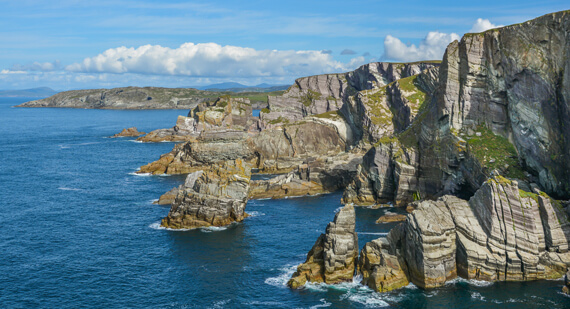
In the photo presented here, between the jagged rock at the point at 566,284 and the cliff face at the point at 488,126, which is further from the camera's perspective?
the cliff face at the point at 488,126

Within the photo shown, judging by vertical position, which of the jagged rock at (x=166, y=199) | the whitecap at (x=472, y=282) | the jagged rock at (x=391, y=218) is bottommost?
the whitecap at (x=472, y=282)

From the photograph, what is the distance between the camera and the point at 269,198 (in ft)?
352

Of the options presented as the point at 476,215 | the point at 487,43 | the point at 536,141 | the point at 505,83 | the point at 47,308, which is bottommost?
the point at 47,308

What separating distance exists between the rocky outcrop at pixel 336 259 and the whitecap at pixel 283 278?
115 centimetres

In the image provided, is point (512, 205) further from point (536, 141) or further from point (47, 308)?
point (47, 308)

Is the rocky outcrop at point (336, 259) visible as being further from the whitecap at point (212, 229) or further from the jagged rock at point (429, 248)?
the whitecap at point (212, 229)

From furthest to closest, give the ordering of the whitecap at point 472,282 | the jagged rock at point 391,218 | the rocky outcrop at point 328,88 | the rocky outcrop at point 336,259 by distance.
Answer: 1. the rocky outcrop at point 328,88
2. the jagged rock at point 391,218
3. the rocky outcrop at point 336,259
4. the whitecap at point 472,282

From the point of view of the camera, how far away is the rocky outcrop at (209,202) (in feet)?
276

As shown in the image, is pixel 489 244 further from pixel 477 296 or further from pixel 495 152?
pixel 495 152

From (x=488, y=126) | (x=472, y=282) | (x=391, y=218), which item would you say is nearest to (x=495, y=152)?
(x=488, y=126)

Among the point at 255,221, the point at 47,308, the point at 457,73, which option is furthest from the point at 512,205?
the point at 47,308

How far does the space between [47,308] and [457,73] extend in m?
71.8

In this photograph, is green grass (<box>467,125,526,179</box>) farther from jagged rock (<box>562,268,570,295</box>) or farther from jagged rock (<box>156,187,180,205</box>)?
jagged rock (<box>156,187,180,205</box>)

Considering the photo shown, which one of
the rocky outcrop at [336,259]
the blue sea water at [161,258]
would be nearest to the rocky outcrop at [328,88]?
the blue sea water at [161,258]
